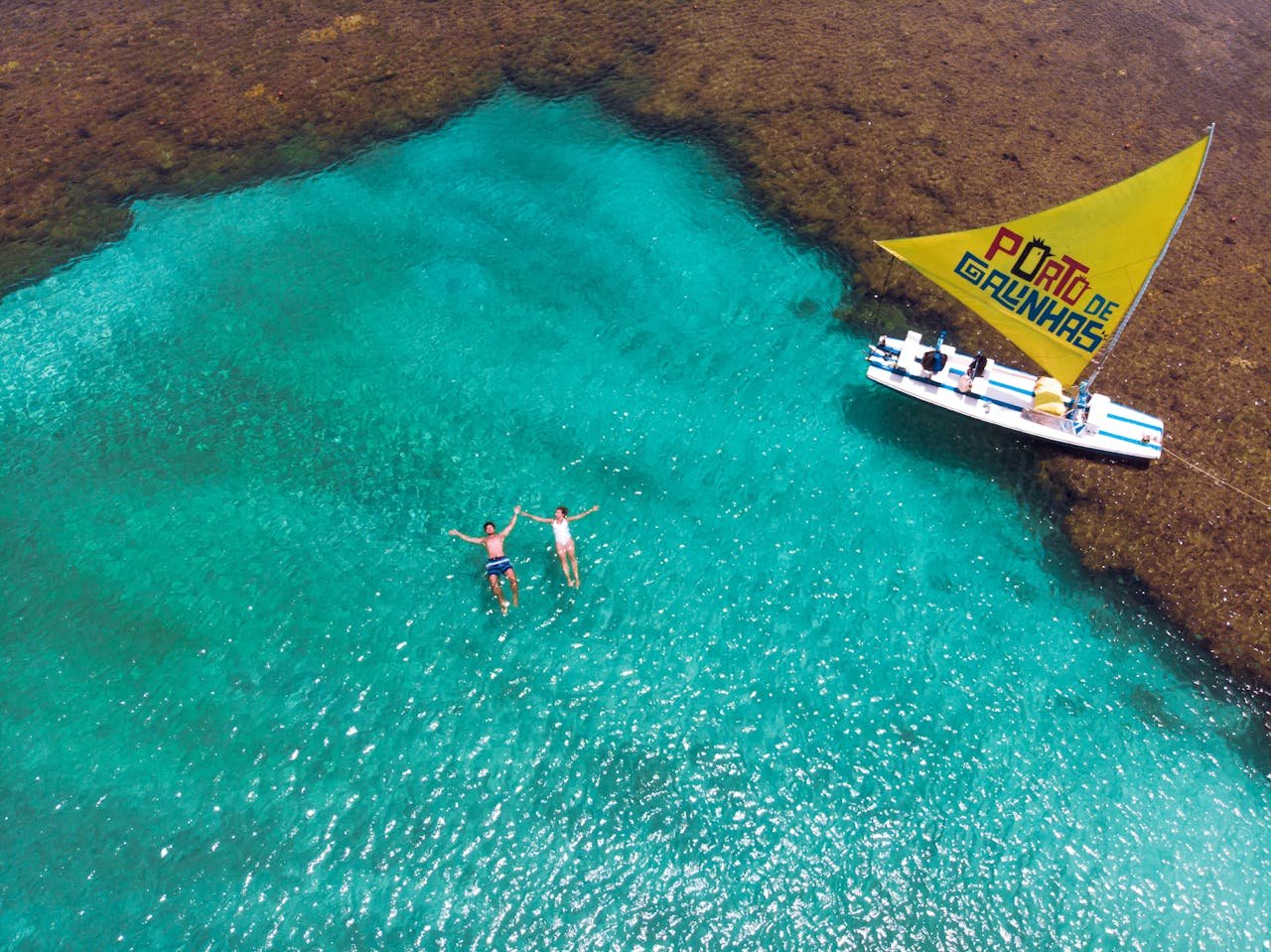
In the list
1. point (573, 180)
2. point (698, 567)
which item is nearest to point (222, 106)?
point (573, 180)

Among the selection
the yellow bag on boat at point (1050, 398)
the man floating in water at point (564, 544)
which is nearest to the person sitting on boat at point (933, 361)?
the yellow bag on boat at point (1050, 398)

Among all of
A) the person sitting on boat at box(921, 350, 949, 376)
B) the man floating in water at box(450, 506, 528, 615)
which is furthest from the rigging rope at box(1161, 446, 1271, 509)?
the man floating in water at box(450, 506, 528, 615)

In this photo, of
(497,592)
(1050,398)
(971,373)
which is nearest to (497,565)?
(497,592)

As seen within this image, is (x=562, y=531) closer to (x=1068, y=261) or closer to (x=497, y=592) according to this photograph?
(x=497, y=592)

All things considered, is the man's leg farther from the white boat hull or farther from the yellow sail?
the yellow sail

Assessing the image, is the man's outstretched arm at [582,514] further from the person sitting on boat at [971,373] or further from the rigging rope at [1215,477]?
the rigging rope at [1215,477]

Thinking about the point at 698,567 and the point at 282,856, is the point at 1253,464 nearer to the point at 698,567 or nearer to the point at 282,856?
the point at 698,567
